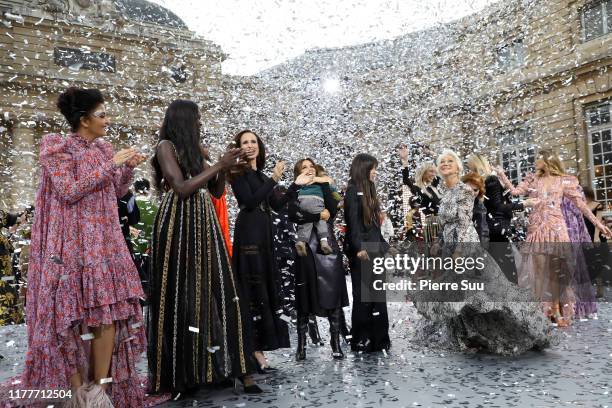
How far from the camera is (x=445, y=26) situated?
40.7 feet

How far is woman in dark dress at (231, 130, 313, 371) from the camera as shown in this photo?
12.7 ft

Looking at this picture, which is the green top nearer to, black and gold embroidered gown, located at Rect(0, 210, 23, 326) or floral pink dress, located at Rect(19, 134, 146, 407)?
black and gold embroidered gown, located at Rect(0, 210, 23, 326)

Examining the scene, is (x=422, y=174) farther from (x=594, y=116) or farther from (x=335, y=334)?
(x=594, y=116)

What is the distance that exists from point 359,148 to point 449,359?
23.2 ft

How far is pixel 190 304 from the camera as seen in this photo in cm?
308

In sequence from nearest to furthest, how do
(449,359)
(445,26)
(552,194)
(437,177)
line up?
1. (449,359)
2. (552,194)
3. (437,177)
4. (445,26)

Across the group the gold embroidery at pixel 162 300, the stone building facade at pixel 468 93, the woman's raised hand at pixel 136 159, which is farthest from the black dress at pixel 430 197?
the woman's raised hand at pixel 136 159

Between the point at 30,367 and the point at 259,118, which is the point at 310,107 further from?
the point at 30,367

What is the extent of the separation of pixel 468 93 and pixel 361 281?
377 inches

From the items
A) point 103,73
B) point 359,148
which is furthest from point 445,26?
point 103,73

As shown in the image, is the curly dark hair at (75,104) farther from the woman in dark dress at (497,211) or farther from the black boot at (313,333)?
the woman in dark dress at (497,211)

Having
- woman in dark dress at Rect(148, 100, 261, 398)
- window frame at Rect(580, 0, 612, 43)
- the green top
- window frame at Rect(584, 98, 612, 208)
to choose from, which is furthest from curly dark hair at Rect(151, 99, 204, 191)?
window frame at Rect(580, 0, 612, 43)

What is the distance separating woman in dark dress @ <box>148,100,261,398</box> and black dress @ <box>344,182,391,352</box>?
5.67ft

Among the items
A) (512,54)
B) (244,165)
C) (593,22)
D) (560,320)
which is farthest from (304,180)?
(593,22)
